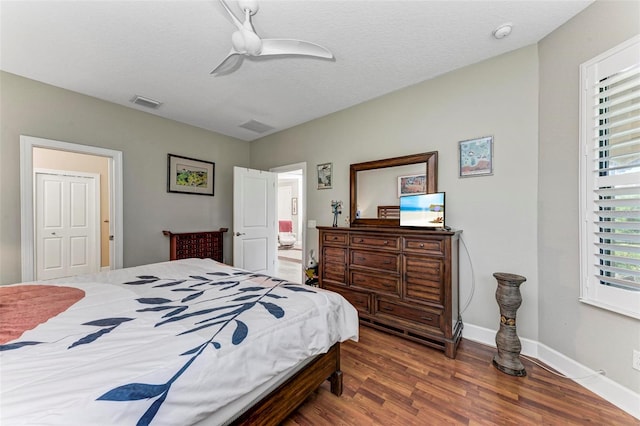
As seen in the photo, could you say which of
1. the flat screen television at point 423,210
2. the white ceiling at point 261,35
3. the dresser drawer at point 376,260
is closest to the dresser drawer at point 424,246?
the dresser drawer at point 376,260

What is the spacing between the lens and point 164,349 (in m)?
0.92

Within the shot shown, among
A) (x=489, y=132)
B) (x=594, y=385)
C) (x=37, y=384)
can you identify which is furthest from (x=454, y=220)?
(x=37, y=384)

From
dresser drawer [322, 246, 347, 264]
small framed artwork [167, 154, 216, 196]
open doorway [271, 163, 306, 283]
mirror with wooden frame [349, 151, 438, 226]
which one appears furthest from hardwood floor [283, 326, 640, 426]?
open doorway [271, 163, 306, 283]

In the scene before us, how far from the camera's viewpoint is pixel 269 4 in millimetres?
1696

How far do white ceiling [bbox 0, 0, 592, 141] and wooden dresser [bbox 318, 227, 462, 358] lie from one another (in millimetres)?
1609

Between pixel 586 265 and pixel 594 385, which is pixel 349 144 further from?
pixel 594 385

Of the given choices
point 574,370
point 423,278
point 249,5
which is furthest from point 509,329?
point 249,5

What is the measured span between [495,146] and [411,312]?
1731mm

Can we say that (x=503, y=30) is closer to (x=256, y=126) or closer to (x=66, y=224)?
(x=256, y=126)

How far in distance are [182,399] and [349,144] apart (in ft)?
10.2

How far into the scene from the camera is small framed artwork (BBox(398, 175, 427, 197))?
2729 mm

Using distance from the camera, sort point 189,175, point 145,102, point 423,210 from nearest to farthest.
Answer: point 423,210 → point 145,102 → point 189,175

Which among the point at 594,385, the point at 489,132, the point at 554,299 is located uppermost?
the point at 489,132

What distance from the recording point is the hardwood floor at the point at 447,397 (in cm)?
148
